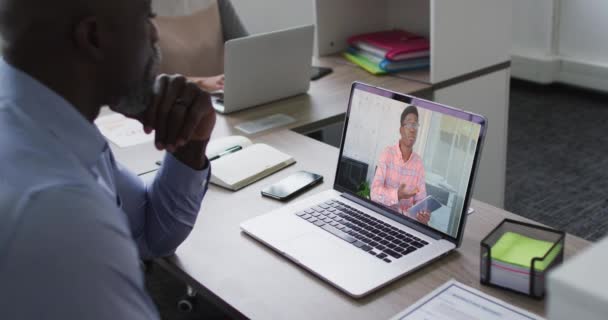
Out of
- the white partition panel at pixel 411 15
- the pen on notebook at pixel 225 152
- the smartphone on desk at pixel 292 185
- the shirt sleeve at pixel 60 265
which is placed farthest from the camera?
the white partition panel at pixel 411 15

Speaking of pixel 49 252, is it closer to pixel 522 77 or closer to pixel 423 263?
pixel 423 263

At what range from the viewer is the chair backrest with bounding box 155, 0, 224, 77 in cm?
262

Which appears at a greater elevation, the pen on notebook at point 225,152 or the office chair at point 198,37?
the office chair at point 198,37

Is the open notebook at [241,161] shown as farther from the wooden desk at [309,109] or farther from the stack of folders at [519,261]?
the stack of folders at [519,261]

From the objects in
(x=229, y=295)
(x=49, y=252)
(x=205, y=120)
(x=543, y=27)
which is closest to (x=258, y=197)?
(x=205, y=120)

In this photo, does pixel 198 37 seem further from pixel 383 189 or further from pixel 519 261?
pixel 519 261

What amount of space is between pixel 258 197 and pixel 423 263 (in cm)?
47

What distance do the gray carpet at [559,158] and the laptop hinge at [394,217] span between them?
152 cm

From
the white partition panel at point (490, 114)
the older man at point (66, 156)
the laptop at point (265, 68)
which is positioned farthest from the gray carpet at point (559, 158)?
the older man at point (66, 156)

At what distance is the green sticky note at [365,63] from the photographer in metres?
2.38

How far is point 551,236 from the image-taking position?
43.9 inches

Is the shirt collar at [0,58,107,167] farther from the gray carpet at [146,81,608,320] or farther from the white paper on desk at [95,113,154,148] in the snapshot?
the gray carpet at [146,81,608,320]

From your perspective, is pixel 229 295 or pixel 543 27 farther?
pixel 543 27

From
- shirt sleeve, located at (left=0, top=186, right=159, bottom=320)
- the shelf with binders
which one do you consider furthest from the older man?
the shelf with binders
